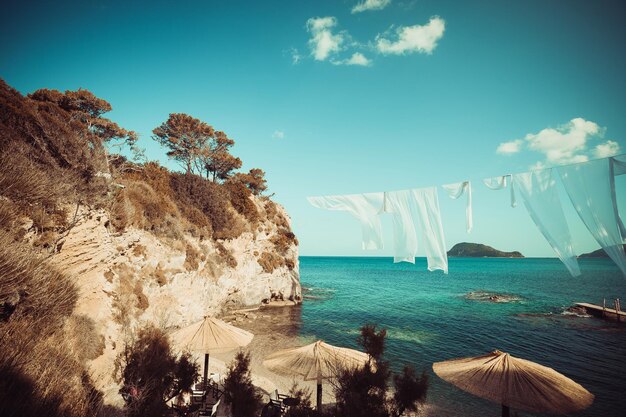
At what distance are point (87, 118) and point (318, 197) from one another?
21090 mm

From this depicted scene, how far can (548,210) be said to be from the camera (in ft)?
16.8

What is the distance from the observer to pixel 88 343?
26.8 ft

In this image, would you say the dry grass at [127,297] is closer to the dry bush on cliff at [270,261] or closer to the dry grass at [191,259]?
the dry grass at [191,259]

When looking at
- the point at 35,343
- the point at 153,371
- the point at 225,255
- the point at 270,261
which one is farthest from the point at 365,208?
the point at 270,261

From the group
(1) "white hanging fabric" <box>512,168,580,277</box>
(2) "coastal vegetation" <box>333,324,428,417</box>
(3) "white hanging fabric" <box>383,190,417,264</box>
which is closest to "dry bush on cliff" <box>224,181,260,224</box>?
(3) "white hanging fabric" <box>383,190,417,264</box>

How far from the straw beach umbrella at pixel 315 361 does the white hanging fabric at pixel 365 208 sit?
302 centimetres

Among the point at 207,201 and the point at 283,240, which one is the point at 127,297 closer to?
the point at 207,201

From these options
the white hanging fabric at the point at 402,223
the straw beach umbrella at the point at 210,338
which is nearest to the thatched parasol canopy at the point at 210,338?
the straw beach umbrella at the point at 210,338

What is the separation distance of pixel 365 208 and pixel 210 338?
647 cm

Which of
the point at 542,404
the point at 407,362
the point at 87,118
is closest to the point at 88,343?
the point at 542,404

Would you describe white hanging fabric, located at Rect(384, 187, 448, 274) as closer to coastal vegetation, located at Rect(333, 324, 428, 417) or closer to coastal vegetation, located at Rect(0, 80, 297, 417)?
coastal vegetation, located at Rect(333, 324, 428, 417)

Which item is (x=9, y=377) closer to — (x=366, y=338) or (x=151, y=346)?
(x=151, y=346)

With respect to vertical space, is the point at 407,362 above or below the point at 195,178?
below

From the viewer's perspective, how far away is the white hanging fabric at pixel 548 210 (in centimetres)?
487
